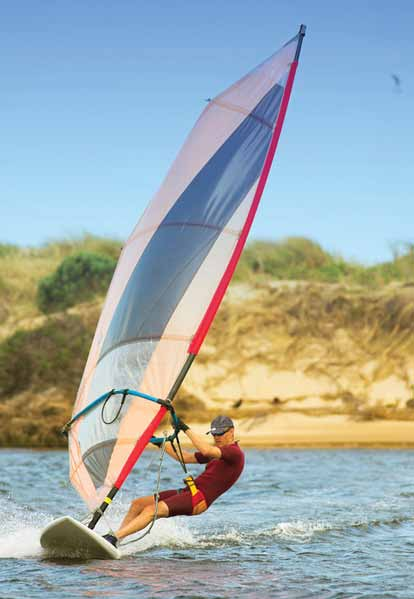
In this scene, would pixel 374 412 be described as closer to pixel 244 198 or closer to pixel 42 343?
pixel 42 343

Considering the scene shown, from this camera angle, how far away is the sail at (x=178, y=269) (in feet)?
26.5

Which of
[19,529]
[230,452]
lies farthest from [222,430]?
[19,529]

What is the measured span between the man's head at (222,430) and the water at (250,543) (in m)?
0.94

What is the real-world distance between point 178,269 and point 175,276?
6 centimetres

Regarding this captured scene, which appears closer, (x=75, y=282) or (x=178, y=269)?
(x=178, y=269)

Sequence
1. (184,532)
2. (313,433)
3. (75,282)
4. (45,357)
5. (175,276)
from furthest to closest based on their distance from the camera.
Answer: (75,282), (45,357), (313,433), (184,532), (175,276)

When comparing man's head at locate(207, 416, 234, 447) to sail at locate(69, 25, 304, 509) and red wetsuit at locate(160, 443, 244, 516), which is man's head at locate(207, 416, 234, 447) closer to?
red wetsuit at locate(160, 443, 244, 516)

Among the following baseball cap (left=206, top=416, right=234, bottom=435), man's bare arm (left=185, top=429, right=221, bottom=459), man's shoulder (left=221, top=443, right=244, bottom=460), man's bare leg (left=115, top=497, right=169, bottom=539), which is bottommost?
man's bare leg (left=115, top=497, right=169, bottom=539)

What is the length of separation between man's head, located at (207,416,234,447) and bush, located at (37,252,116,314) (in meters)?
21.7

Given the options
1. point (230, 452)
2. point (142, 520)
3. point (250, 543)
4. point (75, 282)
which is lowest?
point (250, 543)

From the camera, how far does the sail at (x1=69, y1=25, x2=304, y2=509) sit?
318 inches

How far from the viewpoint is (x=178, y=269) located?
852cm

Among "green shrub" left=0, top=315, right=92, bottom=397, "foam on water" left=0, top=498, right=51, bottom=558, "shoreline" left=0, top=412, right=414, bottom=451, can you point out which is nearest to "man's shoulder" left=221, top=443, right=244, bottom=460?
"foam on water" left=0, top=498, right=51, bottom=558

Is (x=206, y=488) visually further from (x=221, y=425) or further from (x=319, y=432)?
(x=319, y=432)
